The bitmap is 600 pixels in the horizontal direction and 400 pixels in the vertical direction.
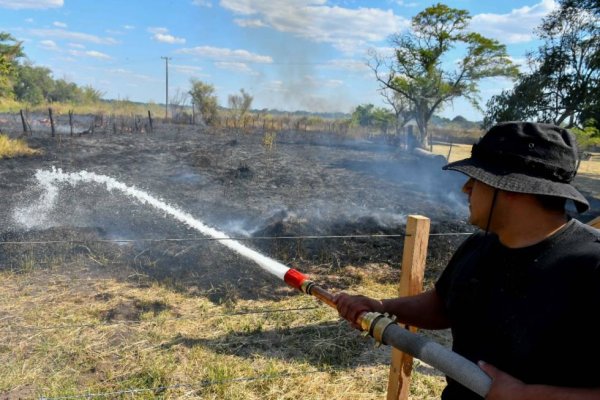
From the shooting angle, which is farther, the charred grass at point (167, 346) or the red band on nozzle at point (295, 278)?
the charred grass at point (167, 346)

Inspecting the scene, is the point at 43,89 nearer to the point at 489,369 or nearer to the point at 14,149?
Answer: the point at 14,149

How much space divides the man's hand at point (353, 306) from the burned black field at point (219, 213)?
107 centimetres

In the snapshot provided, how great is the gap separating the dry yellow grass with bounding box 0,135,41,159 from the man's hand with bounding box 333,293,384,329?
14.8 metres

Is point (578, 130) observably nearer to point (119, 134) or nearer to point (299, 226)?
point (299, 226)

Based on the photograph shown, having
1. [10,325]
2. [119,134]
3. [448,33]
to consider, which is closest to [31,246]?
[10,325]

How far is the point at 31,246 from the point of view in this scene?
574cm

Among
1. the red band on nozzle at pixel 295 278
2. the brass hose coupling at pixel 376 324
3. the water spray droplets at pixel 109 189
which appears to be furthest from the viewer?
the water spray droplets at pixel 109 189

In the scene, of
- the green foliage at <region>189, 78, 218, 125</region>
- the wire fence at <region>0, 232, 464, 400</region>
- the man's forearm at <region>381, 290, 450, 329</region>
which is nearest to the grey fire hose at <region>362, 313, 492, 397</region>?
the man's forearm at <region>381, 290, 450, 329</region>

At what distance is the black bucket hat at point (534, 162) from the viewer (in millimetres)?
1135

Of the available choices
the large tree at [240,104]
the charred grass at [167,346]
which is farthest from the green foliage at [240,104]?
the charred grass at [167,346]

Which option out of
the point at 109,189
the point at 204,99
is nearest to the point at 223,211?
the point at 109,189

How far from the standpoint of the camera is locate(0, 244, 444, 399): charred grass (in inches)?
123

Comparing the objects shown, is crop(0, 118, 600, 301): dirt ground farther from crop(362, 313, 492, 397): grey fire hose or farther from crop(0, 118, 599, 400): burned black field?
crop(362, 313, 492, 397): grey fire hose

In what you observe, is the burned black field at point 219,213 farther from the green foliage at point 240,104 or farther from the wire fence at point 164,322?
the green foliage at point 240,104
